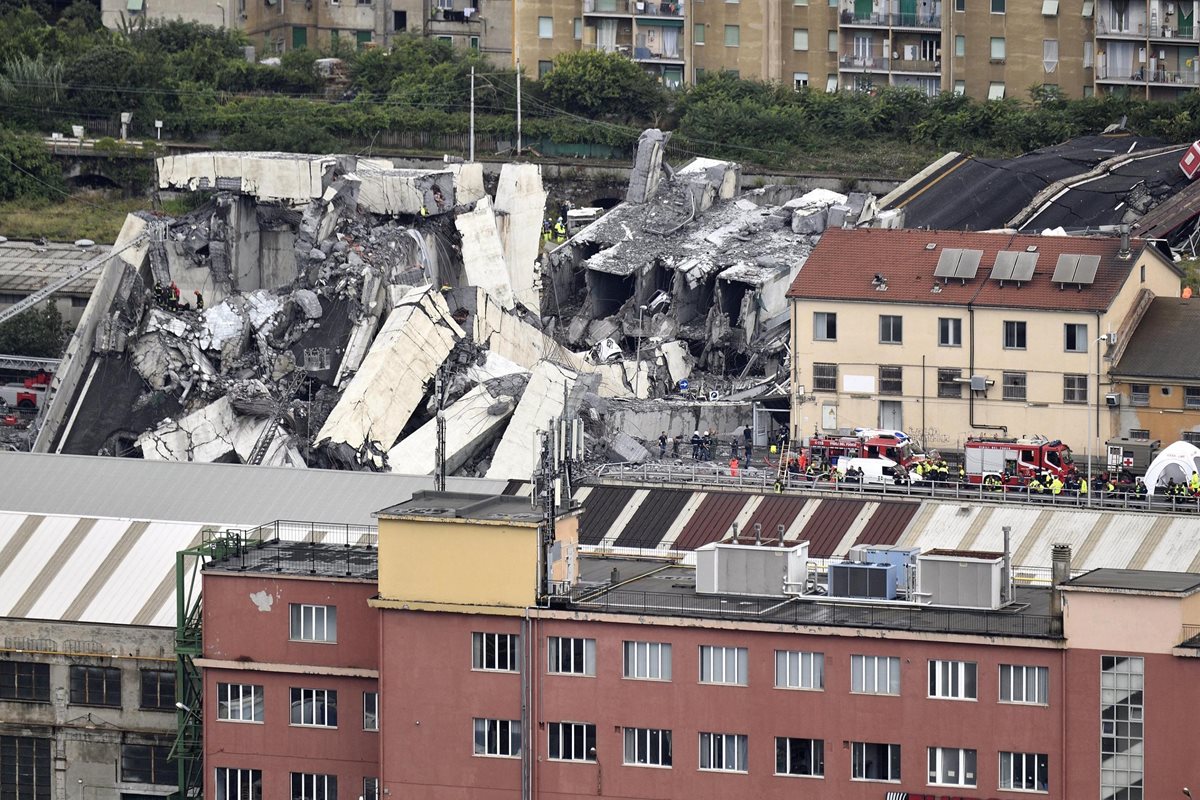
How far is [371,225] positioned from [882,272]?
732 inches

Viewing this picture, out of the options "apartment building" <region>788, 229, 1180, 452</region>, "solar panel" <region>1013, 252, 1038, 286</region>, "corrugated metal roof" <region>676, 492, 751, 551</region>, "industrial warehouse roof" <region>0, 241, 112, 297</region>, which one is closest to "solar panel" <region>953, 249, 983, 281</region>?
"apartment building" <region>788, 229, 1180, 452</region>

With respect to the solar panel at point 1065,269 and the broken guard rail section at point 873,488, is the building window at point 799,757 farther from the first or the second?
the solar panel at point 1065,269

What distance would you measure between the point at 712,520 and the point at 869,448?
231 inches

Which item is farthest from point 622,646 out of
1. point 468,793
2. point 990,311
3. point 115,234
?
point 115,234

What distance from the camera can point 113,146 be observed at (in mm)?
115375

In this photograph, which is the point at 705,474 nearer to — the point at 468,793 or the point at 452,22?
the point at 468,793

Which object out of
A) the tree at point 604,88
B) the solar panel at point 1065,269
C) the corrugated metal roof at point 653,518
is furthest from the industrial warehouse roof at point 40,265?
the solar panel at point 1065,269

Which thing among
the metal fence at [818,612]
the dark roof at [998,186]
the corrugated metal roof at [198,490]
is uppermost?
the dark roof at [998,186]

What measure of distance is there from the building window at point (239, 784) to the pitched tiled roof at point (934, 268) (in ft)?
94.0

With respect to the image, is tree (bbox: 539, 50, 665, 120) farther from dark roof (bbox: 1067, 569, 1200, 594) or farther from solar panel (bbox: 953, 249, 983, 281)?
dark roof (bbox: 1067, 569, 1200, 594)

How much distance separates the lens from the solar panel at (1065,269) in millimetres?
79812

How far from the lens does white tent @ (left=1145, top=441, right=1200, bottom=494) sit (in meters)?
72.6

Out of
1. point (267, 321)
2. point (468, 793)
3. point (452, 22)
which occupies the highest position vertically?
point (452, 22)

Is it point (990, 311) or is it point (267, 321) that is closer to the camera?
point (990, 311)
